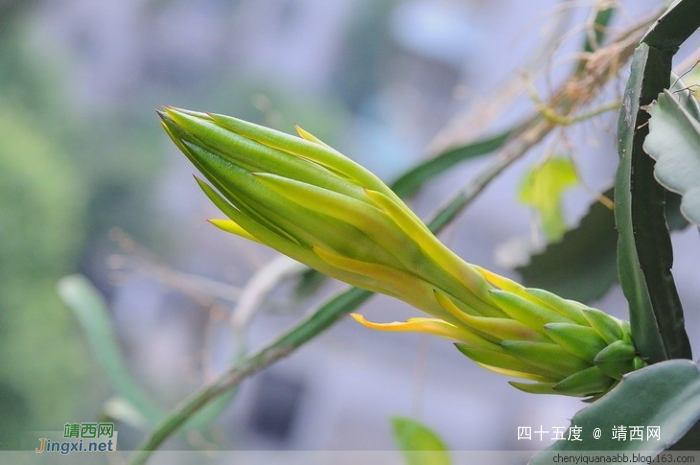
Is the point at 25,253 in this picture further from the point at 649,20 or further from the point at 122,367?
the point at 649,20

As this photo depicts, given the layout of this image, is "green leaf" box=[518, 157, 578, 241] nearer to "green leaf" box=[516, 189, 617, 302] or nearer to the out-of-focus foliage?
"green leaf" box=[516, 189, 617, 302]

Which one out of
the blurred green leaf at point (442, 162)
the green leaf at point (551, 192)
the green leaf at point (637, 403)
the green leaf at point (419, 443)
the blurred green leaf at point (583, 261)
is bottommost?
the green leaf at point (637, 403)

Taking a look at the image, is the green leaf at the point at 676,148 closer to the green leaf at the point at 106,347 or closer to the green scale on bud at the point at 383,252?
the green scale on bud at the point at 383,252

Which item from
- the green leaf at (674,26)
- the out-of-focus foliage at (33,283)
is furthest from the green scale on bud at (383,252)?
the out-of-focus foliage at (33,283)

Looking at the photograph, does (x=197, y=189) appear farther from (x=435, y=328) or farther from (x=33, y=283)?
(x=435, y=328)

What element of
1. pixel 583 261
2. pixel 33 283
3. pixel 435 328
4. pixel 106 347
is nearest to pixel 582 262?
pixel 583 261

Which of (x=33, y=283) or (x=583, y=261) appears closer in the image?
(x=583, y=261)
